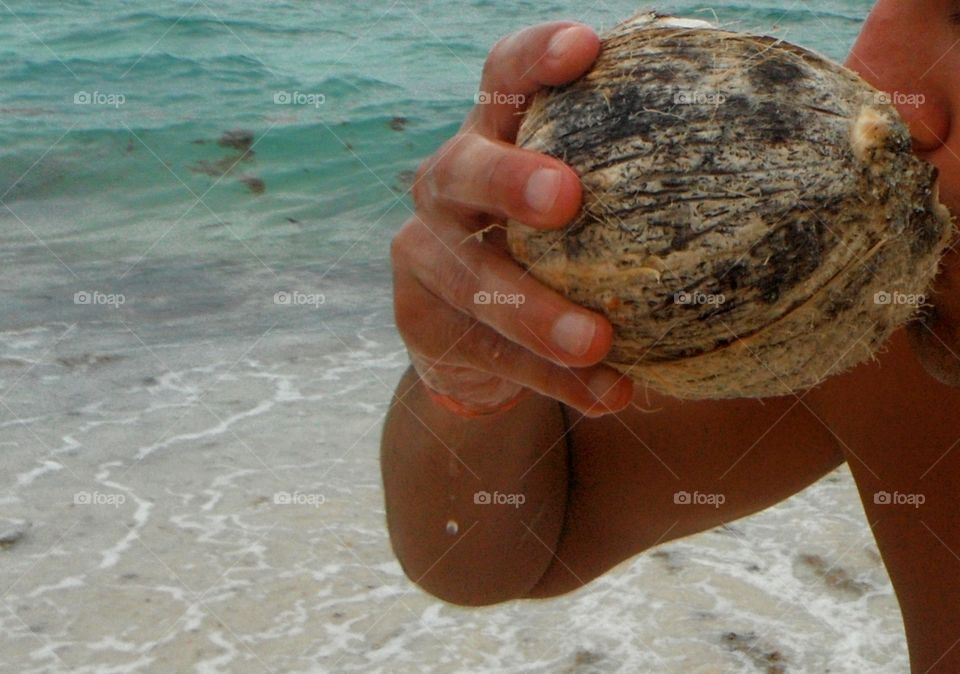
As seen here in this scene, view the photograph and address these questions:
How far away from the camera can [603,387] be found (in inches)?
52.2

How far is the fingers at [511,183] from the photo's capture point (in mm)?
1216

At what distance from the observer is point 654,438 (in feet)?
6.73

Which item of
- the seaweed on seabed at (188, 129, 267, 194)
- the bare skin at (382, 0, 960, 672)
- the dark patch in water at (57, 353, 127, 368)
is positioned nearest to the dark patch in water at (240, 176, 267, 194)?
the seaweed on seabed at (188, 129, 267, 194)

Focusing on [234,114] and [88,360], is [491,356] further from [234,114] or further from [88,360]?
[234,114]

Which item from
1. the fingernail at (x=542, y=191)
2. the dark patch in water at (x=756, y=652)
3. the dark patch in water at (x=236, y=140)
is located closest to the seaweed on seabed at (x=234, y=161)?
the dark patch in water at (x=236, y=140)

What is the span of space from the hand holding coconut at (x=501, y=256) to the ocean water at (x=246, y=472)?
330 mm

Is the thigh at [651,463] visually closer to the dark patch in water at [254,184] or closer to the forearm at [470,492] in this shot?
the forearm at [470,492]

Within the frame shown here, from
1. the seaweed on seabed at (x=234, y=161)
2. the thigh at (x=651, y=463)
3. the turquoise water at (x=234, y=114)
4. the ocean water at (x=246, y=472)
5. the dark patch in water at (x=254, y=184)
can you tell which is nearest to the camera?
the thigh at (x=651, y=463)

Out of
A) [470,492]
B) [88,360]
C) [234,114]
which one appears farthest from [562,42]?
[234,114]

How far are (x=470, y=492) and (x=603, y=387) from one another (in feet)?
1.89

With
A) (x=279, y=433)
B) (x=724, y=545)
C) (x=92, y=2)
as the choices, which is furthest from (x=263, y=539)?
(x=92, y=2)

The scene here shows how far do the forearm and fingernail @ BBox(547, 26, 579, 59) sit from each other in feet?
2.05

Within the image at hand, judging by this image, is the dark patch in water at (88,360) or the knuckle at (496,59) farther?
the dark patch in water at (88,360)

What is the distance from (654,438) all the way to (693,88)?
2.94 feet
